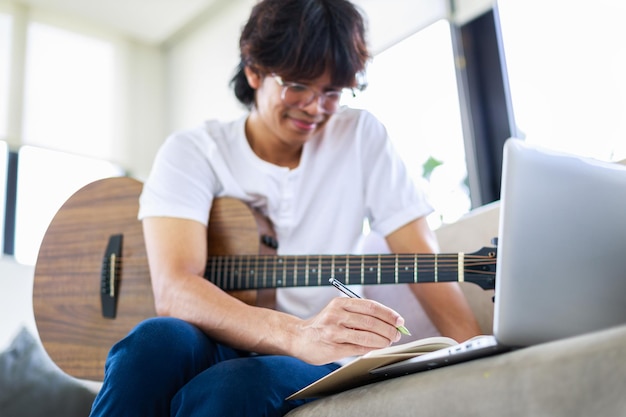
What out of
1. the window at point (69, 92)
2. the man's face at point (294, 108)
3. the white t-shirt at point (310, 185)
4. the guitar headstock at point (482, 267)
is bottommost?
the guitar headstock at point (482, 267)

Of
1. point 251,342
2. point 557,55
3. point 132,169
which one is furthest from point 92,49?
point 251,342

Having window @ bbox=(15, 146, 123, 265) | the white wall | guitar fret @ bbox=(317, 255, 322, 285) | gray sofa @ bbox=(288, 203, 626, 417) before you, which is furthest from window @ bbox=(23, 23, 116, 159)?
gray sofa @ bbox=(288, 203, 626, 417)

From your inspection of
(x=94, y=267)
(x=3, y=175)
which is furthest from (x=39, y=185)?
(x=94, y=267)

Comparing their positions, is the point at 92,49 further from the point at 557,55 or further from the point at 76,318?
the point at 76,318

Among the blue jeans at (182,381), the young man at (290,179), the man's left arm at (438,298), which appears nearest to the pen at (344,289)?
the blue jeans at (182,381)

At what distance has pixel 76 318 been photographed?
5.01 feet

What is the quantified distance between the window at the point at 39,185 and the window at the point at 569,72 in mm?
1980

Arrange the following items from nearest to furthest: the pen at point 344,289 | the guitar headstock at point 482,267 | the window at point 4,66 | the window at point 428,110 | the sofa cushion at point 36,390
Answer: the pen at point 344,289, the guitar headstock at point 482,267, the sofa cushion at point 36,390, the window at point 428,110, the window at point 4,66

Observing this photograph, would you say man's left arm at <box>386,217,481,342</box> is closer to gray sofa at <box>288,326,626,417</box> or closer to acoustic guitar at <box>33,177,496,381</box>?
acoustic guitar at <box>33,177,496,381</box>

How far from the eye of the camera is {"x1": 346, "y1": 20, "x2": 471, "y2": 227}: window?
2.76m

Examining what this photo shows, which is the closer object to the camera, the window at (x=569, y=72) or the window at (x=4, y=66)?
the window at (x=569, y=72)

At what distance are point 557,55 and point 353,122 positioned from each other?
1168mm

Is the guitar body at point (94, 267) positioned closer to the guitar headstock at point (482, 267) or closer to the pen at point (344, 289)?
the guitar headstock at point (482, 267)

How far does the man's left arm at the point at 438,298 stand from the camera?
54.4 inches
